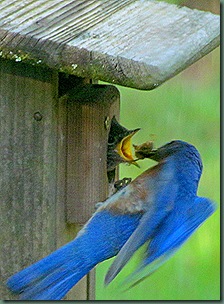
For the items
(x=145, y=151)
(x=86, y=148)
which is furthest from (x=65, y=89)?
(x=145, y=151)

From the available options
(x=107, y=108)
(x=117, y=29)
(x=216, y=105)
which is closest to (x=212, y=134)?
(x=216, y=105)

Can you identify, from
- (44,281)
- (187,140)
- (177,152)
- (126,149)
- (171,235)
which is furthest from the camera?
(187,140)

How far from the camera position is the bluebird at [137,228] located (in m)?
2.91

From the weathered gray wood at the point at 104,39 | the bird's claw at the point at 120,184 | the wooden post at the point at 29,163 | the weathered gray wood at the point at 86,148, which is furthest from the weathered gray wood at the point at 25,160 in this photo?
the bird's claw at the point at 120,184

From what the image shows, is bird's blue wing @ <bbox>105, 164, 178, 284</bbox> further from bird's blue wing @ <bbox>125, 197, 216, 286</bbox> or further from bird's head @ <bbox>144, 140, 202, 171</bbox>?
bird's head @ <bbox>144, 140, 202, 171</bbox>

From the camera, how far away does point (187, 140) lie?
577 centimetres

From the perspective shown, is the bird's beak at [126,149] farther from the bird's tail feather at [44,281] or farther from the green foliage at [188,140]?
the green foliage at [188,140]

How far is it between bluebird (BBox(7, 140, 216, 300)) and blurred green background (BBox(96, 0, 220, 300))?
118 cm

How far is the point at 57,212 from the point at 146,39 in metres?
0.67

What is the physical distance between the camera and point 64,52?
8.77 ft

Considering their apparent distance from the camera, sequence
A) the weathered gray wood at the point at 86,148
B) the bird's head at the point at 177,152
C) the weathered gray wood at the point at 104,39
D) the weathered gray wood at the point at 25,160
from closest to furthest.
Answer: the weathered gray wood at the point at 104,39, the weathered gray wood at the point at 25,160, the weathered gray wood at the point at 86,148, the bird's head at the point at 177,152

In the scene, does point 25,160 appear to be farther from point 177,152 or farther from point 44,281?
point 177,152

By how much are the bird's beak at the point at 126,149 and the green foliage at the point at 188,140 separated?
1.16 meters

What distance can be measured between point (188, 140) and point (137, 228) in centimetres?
264
